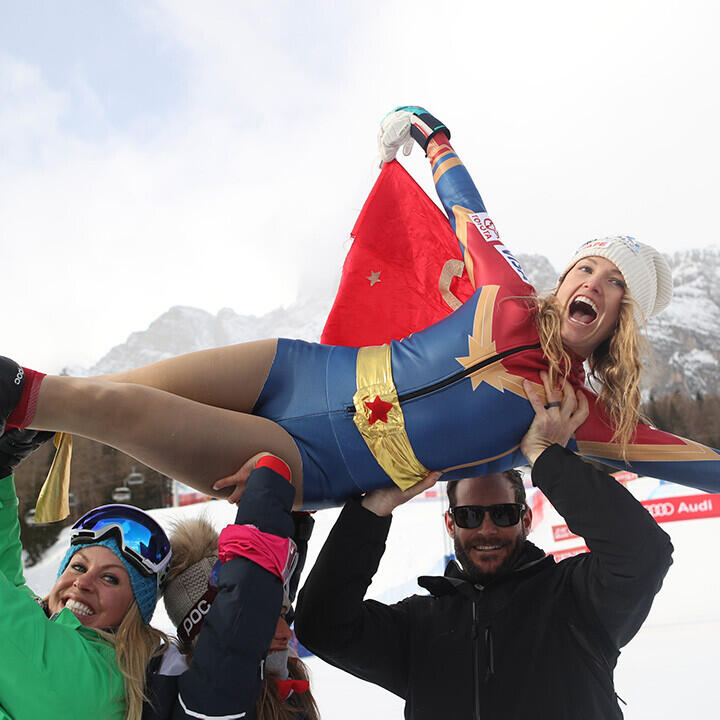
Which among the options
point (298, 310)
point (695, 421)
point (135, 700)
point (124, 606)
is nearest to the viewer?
point (135, 700)

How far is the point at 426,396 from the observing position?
1746 mm

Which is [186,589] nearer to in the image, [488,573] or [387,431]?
[387,431]

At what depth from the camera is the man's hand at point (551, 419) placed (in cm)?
171

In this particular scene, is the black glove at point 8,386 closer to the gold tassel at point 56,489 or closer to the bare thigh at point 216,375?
the bare thigh at point 216,375

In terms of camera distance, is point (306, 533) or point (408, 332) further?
point (408, 332)

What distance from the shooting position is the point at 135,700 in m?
1.29

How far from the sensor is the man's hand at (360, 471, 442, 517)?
1759 mm

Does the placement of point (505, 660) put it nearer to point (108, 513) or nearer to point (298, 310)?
point (108, 513)

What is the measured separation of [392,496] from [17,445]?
91 cm

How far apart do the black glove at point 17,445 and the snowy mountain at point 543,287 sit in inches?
1109

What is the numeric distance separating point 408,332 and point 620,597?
1038mm

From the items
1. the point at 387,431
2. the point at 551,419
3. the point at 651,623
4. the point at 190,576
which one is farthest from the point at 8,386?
the point at 651,623

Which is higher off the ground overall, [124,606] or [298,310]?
[298,310]

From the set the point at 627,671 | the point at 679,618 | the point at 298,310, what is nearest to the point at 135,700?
the point at 627,671
